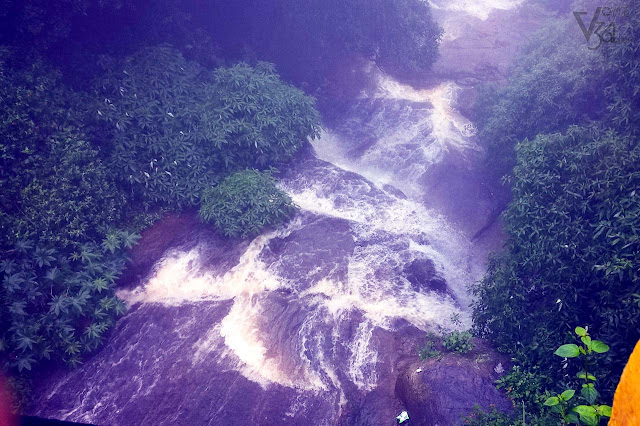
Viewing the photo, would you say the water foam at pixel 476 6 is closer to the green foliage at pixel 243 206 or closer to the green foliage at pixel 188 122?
the green foliage at pixel 188 122

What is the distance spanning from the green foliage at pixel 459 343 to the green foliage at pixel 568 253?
65 centimetres

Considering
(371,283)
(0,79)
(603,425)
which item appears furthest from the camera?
(371,283)

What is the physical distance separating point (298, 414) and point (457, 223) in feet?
28.5

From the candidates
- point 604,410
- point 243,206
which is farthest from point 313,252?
point 604,410

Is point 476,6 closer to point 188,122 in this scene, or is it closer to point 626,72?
point 626,72

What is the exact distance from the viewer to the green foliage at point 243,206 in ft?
39.2

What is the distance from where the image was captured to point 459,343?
8.97 metres

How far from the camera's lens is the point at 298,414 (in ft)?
28.2

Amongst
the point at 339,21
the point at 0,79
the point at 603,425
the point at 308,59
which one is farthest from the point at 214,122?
the point at 603,425

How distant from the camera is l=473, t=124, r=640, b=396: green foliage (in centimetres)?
700

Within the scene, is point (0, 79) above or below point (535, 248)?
below

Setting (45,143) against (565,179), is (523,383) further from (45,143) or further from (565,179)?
(45,143)

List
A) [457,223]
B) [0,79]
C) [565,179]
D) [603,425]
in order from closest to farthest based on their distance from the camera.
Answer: [603,425] → [565,179] → [0,79] → [457,223]

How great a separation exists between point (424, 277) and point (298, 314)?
4.04 meters
